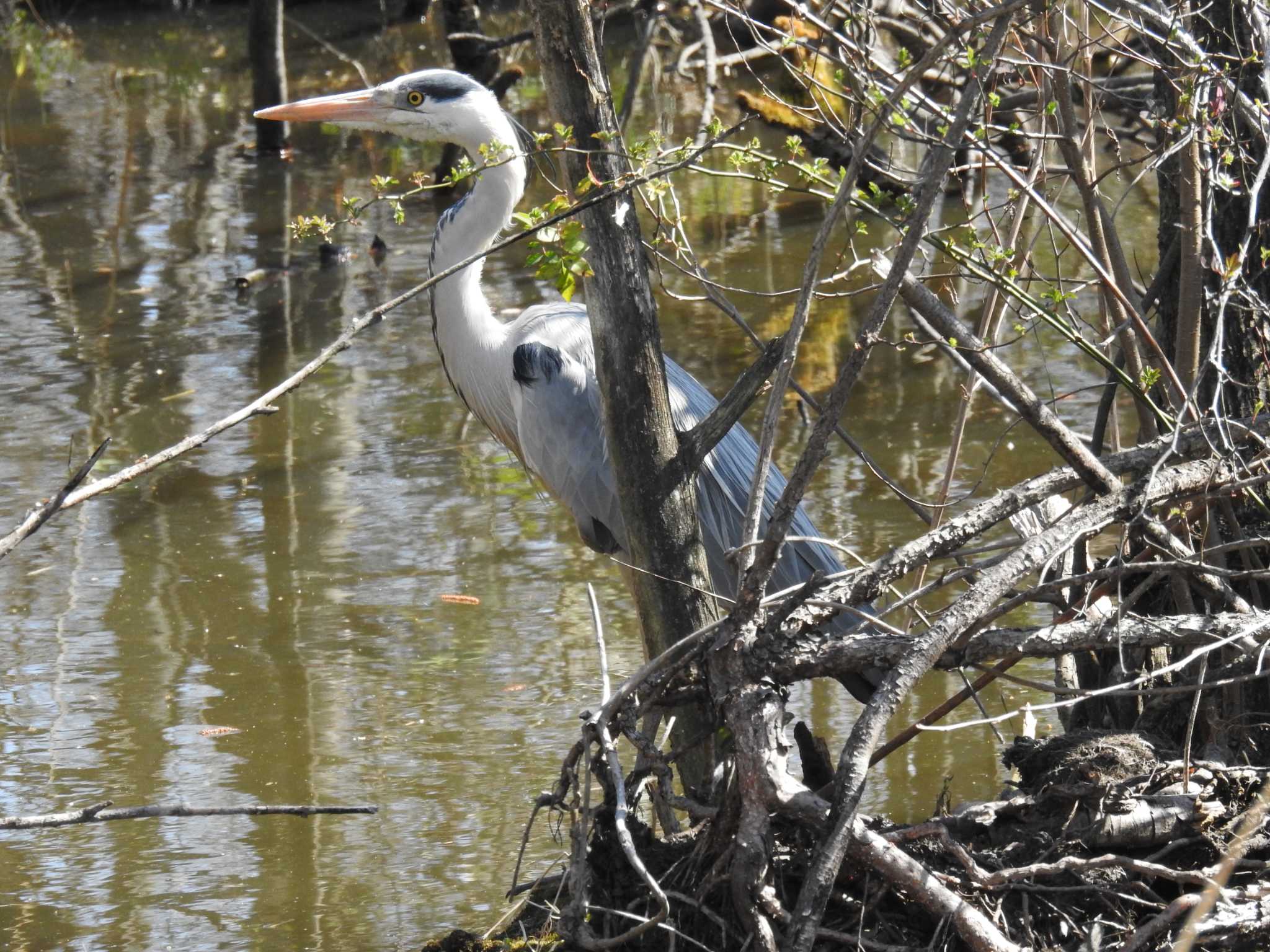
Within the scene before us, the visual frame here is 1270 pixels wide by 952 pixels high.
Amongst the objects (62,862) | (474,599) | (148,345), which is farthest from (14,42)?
(62,862)

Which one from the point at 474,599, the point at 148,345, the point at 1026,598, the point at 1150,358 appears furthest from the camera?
the point at 148,345

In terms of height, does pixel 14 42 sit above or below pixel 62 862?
above

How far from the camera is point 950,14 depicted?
3520mm

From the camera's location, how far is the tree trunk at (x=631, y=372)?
307 centimetres

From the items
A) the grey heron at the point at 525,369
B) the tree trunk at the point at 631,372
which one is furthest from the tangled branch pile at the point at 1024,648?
the grey heron at the point at 525,369

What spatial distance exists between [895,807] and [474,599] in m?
1.83

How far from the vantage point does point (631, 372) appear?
10.6 ft

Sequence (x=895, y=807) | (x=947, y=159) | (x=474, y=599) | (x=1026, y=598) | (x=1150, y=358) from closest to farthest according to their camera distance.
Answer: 1. (x=947, y=159)
2. (x=1026, y=598)
3. (x=1150, y=358)
4. (x=895, y=807)
5. (x=474, y=599)

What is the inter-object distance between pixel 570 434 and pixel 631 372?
4.58ft

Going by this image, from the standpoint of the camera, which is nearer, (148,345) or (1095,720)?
(1095,720)

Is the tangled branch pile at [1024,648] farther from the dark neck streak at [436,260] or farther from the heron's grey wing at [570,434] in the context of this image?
the dark neck streak at [436,260]

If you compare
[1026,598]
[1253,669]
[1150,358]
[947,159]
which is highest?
[947,159]

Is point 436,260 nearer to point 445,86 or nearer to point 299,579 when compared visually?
point 445,86

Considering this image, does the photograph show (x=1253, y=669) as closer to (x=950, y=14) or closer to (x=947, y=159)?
(x=947, y=159)
